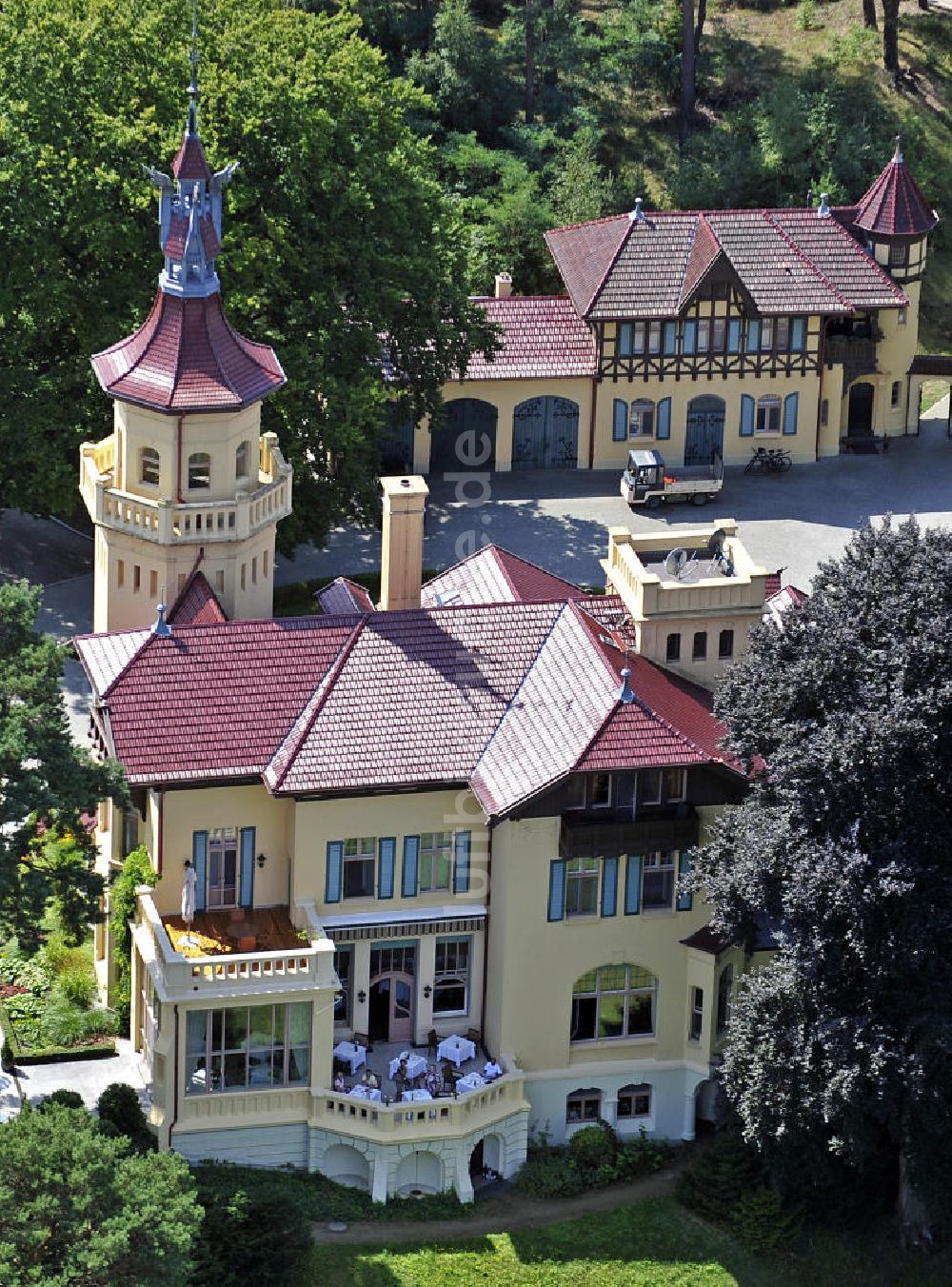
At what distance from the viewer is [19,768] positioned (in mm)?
69562

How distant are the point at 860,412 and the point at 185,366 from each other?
36.2 meters

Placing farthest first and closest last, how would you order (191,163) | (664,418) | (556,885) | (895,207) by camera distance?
(895,207) → (664,418) → (191,163) → (556,885)

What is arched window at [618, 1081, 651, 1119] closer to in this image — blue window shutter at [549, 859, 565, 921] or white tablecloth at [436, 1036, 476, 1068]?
white tablecloth at [436, 1036, 476, 1068]

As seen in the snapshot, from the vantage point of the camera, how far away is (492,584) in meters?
80.6

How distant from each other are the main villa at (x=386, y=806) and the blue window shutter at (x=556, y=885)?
49mm

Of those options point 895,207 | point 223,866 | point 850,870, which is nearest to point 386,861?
point 223,866

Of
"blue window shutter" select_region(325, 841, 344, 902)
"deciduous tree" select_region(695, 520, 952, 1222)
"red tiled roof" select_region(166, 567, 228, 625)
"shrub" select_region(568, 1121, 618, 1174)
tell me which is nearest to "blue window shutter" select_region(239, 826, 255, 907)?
"blue window shutter" select_region(325, 841, 344, 902)

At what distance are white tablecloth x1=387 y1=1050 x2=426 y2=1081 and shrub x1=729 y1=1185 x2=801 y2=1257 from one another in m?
7.94

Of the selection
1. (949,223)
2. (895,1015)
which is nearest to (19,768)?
(895,1015)

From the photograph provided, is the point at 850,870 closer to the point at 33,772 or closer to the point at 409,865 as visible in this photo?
the point at 409,865

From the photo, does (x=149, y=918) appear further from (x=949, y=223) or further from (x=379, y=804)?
(x=949, y=223)

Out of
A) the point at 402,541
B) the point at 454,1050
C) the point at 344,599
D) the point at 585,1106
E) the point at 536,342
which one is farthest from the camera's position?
the point at 536,342

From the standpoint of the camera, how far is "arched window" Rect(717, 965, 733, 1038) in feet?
252

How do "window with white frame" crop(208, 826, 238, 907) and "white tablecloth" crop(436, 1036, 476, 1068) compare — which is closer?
"window with white frame" crop(208, 826, 238, 907)
